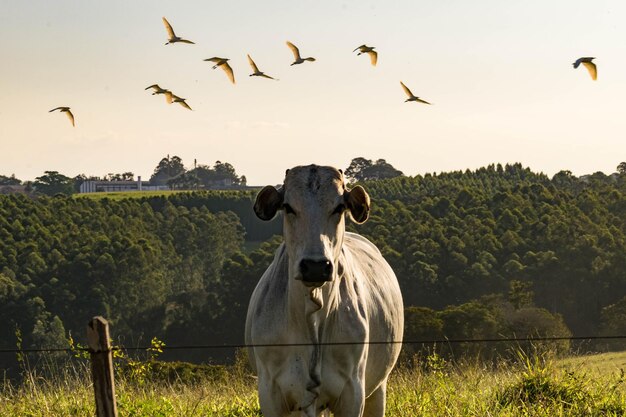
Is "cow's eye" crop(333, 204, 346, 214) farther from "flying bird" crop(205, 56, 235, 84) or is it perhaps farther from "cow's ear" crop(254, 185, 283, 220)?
"flying bird" crop(205, 56, 235, 84)

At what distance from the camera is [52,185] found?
550 ft

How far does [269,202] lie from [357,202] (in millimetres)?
602

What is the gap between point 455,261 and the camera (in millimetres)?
83062

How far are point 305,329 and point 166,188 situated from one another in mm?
183519

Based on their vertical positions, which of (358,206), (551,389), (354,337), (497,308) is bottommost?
(497,308)

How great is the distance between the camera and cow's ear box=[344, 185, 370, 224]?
7191 mm

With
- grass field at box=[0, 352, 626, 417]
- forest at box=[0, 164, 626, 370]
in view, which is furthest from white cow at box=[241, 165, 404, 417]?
forest at box=[0, 164, 626, 370]

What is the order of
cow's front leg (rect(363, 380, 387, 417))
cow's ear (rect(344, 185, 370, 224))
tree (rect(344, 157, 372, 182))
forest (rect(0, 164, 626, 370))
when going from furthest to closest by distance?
tree (rect(344, 157, 372, 182)) < forest (rect(0, 164, 626, 370)) < cow's front leg (rect(363, 380, 387, 417)) < cow's ear (rect(344, 185, 370, 224))

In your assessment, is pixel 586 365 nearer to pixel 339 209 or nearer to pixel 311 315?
pixel 311 315

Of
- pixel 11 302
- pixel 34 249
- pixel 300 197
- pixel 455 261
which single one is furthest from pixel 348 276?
pixel 34 249

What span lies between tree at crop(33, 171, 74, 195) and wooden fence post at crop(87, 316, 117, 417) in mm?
163911

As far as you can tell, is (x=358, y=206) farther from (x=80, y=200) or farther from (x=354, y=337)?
(x=80, y=200)

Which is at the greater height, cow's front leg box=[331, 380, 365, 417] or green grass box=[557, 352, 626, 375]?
cow's front leg box=[331, 380, 365, 417]

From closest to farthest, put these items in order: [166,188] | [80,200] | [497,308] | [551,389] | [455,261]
→ [551,389] < [497,308] < [455,261] < [80,200] < [166,188]
